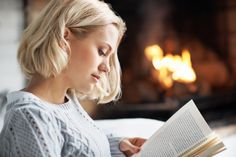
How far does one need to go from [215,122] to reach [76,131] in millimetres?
1629

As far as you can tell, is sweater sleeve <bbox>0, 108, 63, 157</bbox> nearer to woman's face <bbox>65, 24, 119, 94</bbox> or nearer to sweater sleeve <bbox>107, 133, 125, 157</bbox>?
woman's face <bbox>65, 24, 119, 94</bbox>

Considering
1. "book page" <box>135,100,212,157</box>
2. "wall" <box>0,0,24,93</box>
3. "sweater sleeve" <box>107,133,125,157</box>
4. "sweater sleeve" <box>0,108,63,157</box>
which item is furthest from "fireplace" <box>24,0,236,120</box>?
"sweater sleeve" <box>0,108,63,157</box>

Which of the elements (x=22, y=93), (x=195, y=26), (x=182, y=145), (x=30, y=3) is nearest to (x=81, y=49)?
(x=22, y=93)

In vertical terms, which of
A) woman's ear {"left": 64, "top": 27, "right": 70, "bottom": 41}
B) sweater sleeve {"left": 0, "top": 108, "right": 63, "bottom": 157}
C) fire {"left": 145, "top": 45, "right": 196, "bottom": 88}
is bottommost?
sweater sleeve {"left": 0, "top": 108, "right": 63, "bottom": 157}

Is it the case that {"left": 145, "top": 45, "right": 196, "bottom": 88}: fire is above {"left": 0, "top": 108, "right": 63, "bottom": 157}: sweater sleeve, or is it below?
above

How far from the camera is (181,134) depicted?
112 cm

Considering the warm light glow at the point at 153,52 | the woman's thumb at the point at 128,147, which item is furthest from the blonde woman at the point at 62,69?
the warm light glow at the point at 153,52

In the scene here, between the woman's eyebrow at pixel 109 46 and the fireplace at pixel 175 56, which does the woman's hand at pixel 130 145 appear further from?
the fireplace at pixel 175 56

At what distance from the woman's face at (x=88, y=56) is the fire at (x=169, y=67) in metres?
1.43

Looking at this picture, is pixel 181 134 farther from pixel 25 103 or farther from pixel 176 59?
pixel 176 59

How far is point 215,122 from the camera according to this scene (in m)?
2.60

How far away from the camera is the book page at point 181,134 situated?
1.10 metres

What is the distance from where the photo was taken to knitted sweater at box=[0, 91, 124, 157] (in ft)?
3.12

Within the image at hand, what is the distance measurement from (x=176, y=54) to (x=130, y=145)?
1.42 meters
